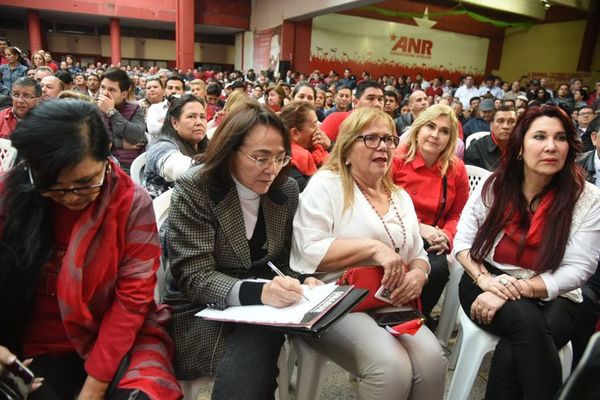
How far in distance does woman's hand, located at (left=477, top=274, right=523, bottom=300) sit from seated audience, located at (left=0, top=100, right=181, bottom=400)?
1237 mm

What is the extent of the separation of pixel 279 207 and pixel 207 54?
21099 mm

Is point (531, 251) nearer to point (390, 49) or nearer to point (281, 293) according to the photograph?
point (281, 293)

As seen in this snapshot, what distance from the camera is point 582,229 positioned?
1622 millimetres

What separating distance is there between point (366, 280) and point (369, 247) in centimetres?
13

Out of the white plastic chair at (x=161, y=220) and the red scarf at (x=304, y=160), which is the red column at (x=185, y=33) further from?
the white plastic chair at (x=161, y=220)

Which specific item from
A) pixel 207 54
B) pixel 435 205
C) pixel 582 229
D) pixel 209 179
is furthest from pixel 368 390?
pixel 207 54

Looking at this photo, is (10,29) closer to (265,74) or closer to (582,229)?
(265,74)

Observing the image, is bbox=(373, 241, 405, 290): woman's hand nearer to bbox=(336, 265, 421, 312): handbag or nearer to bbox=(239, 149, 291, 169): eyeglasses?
bbox=(336, 265, 421, 312): handbag

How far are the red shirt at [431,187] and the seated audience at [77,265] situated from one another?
1566mm

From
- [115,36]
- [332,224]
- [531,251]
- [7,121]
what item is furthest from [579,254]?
[115,36]

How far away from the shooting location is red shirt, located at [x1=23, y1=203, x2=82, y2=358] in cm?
117

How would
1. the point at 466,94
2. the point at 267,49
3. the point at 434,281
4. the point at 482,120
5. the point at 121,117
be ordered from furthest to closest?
the point at 267,49, the point at 466,94, the point at 482,120, the point at 121,117, the point at 434,281

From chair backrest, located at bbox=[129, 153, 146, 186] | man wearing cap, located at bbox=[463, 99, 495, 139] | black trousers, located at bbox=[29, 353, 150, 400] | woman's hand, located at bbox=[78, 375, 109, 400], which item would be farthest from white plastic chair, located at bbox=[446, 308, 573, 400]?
man wearing cap, located at bbox=[463, 99, 495, 139]

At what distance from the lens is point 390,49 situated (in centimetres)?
1631
